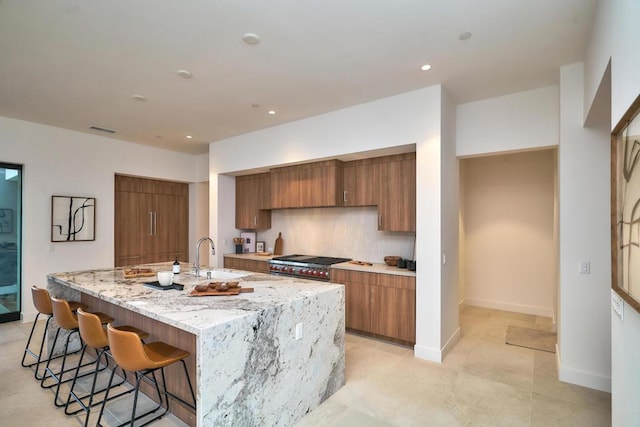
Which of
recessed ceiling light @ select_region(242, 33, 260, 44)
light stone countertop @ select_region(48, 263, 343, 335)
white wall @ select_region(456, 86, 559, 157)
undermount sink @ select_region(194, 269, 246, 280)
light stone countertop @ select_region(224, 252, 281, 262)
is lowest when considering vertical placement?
light stone countertop @ select_region(224, 252, 281, 262)

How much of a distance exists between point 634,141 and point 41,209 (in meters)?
6.51

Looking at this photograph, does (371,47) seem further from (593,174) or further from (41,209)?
(41,209)

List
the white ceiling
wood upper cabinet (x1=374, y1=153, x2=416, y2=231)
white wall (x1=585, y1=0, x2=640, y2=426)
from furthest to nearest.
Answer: wood upper cabinet (x1=374, y1=153, x2=416, y2=231) < the white ceiling < white wall (x1=585, y1=0, x2=640, y2=426)

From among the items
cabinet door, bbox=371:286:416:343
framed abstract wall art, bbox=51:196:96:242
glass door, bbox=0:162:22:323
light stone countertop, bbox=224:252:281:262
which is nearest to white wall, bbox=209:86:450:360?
cabinet door, bbox=371:286:416:343

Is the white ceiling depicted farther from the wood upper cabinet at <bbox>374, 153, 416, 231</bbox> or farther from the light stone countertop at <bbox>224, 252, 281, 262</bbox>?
the light stone countertop at <bbox>224, 252, 281, 262</bbox>

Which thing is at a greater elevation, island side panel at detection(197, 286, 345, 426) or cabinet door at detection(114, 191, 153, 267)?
cabinet door at detection(114, 191, 153, 267)

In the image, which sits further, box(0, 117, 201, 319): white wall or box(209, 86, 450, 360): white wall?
box(0, 117, 201, 319): white wall

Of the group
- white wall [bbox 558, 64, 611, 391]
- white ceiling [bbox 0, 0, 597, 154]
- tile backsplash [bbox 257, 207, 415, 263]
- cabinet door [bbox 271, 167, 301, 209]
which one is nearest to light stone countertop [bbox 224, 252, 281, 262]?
tile backsplash [bbox 257, 207, 415, 263]

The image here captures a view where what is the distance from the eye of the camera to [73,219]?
508 centimetres

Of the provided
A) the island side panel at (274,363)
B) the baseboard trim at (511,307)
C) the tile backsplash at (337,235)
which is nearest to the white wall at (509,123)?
the tile backsplash at (337,235)

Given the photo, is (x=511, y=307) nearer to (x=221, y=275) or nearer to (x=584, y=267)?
(x=584, y=267)

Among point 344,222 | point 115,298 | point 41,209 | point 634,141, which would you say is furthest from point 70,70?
point 634,141

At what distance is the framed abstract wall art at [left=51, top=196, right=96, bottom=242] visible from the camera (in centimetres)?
490

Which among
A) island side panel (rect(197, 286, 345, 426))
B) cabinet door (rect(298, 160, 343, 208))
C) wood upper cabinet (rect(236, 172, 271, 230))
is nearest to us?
island side panel (rect(197, 286, 345, 426))
